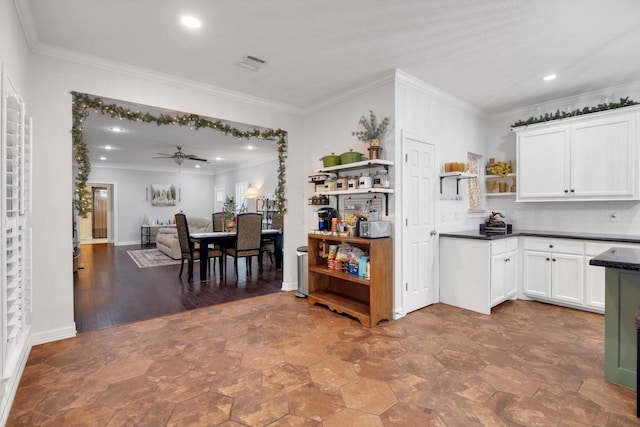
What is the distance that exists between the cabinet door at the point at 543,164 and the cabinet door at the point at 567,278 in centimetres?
82

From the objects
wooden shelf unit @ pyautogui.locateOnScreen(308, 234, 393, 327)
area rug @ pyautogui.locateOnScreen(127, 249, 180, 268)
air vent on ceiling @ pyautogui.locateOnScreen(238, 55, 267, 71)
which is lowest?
area rug @ pyautogui.locateOnScreen(127, 249, 180, 268)

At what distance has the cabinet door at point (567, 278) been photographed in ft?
11.5

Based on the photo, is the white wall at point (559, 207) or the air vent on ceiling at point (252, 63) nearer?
the air vent on ceiling at point (252, 63)

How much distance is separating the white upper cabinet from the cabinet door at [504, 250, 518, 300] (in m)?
0.87

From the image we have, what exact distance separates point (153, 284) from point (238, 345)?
9.22ft

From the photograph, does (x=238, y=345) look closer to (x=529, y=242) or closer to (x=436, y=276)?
(x=436, y=276)

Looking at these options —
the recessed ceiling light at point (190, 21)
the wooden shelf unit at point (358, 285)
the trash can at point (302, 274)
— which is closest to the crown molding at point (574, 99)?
the wooden shelf unit at point (358, 285)

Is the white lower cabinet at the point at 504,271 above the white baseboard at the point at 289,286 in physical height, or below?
above

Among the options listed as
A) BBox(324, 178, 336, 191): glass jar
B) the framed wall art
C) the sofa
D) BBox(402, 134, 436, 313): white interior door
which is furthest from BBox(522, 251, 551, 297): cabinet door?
the framed wall art

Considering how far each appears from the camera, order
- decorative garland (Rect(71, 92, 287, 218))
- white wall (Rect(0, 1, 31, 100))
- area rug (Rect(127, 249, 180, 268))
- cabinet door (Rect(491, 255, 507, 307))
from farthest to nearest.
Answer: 1. area rug (Rect(127, 249, 180, 268))
2. cabinet door (Rect(491, 255, 507, 307))
3. decorative garland (Rect(71, 92, 287, 218))
4. white wall (Rect(0, 1, 31, 100))

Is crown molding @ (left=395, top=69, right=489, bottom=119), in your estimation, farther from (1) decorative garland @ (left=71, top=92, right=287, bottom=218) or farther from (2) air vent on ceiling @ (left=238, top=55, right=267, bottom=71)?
(1) decorative garland @ (left=71, top=92, right=287, bottom=218)

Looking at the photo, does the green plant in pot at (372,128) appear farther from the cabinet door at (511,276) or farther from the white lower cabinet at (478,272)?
the cabinet door at (511,276)

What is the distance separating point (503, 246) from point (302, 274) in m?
2.51

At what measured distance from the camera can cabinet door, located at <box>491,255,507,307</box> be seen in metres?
3.54
